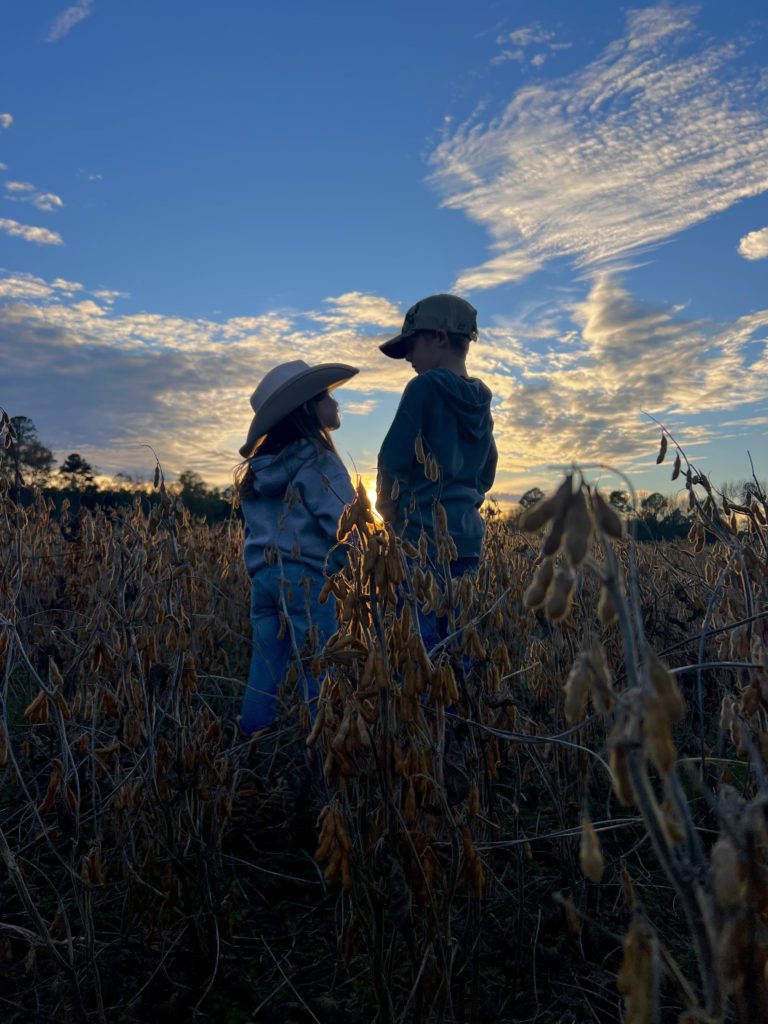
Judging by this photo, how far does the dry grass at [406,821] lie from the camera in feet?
3.23

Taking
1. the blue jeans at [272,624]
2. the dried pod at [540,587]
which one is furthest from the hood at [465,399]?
the dried pod at [540,587]

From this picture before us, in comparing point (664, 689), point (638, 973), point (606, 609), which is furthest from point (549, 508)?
point (638, 973)

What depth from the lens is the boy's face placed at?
4.18 meters

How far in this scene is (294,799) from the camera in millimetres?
2980

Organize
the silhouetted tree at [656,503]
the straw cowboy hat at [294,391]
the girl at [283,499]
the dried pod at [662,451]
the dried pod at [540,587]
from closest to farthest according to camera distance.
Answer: the dried pod at [540,587] < the dried pod at [662,451] < the silhouetted tree at [656,503] < the girl at [283,499] < the straw cowboy hat at [294,391]

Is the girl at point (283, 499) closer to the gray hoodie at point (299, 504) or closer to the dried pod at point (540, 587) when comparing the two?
the gray hoodie at point (299, 504)

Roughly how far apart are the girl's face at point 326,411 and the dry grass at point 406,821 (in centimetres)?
148

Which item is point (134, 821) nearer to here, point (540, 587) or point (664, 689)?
point (540, 587)

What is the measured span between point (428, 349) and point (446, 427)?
0.57 m

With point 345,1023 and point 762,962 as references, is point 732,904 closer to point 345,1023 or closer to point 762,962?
point 762,962

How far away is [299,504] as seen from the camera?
159 inches

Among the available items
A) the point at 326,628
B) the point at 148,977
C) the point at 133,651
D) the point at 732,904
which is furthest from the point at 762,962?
the point at 326,628

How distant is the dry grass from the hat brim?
1466mm

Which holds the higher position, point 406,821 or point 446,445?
point 446,445
